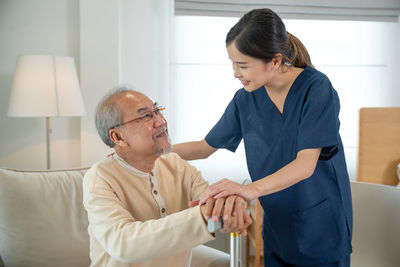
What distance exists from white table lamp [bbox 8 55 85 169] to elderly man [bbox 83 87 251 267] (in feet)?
3.08

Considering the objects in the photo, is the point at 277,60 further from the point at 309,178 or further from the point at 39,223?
the point at 39,223

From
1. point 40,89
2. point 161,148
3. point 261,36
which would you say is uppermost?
point 261,36

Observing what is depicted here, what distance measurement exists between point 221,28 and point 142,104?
1.79 m

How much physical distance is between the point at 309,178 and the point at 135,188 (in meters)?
0.57

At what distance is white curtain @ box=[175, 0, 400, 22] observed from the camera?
110 inches

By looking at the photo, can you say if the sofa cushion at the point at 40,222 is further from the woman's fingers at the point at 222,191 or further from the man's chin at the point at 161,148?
the woman's fingers at the point at 222,191

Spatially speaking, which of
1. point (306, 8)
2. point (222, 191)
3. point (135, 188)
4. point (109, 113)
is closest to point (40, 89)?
point (109, 113)

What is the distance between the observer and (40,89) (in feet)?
6.84

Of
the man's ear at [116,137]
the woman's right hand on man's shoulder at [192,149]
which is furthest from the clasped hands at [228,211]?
the woman's right hand on man's shoulder at [192,149]

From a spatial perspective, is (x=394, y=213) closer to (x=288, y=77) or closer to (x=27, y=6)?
(x=288, y=77)

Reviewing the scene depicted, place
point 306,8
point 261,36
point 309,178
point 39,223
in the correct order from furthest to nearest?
point 306,8
point 39,223
point 309,178
point 261,36

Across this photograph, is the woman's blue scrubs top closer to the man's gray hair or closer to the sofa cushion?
the man's gray hair

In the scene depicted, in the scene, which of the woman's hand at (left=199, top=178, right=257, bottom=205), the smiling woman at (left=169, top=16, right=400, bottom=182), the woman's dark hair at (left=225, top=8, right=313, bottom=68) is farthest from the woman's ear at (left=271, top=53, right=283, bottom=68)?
the smiling woman at (left=169, top=16, right=400, bottom=182)

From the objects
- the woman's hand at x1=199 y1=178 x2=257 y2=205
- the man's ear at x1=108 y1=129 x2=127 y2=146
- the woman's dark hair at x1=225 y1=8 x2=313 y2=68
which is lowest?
the woman's hand at x1=199 y1=178 x2=257 y2=205
